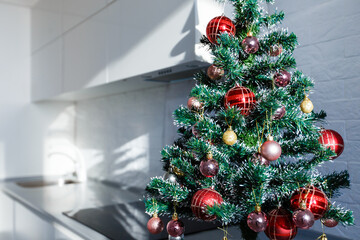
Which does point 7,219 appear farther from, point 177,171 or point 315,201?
point 315,201

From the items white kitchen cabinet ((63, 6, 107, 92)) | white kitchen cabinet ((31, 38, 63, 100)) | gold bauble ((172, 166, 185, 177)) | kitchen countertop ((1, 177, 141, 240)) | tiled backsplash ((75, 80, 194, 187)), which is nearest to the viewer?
gold bauble ((172, 166, 185, 177))

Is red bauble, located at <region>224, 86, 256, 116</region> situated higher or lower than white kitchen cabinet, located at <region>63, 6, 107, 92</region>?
lower

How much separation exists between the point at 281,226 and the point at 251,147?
7.2 inches

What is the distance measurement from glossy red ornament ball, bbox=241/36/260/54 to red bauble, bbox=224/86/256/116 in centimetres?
9

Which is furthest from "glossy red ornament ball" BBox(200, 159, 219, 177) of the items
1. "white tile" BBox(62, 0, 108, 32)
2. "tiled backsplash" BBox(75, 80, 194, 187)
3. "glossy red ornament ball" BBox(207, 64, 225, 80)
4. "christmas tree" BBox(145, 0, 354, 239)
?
"white tile" BBox(62, 0, 108, 32)

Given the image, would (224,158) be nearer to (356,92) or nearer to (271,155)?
(271,155)

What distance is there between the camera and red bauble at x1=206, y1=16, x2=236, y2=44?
0.84 metres

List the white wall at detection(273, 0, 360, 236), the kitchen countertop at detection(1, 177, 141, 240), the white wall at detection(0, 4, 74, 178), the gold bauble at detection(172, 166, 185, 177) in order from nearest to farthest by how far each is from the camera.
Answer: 1. the gold bauble at detection(172, 166, 185, 177)
2. the white wall at detection(273, 0, 360, 236)
3. the kitchen countertop at detection(1, 177, 141, 240)
4. the white wall at detection(0, 4, 74, 178)

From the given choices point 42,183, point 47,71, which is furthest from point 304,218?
point 42,183

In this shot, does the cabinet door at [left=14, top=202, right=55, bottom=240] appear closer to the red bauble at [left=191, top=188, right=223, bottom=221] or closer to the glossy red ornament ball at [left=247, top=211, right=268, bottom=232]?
the red bauble at [left=191, top=188, right=223, bottom=221]

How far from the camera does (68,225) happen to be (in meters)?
1.40

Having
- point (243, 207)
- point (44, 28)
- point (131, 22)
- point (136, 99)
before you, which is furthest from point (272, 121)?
point (44, 28)

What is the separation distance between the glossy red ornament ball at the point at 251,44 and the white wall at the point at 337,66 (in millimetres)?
500

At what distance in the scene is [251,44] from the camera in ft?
2.57
